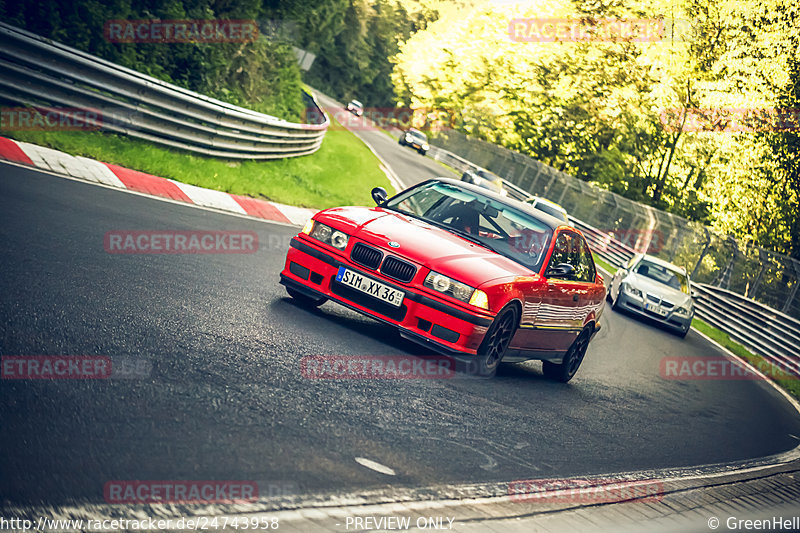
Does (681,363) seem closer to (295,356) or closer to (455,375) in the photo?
(455,375)

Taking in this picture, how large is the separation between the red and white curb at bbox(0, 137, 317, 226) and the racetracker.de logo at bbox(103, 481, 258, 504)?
8.03m

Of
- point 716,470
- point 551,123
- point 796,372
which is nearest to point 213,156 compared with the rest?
point 716,470

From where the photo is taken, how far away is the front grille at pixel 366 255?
23.2 feet

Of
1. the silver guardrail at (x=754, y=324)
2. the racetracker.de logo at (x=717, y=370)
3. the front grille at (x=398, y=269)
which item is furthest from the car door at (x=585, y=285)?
the silver guardrail at (x=754, y=324)

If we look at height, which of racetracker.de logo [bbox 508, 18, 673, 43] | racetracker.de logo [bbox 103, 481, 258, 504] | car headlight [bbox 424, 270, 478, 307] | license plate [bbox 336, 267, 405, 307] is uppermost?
racetracker.de logo [bbox 508, 18, 673, 43]

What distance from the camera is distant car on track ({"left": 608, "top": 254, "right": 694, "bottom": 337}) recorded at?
18.9 m

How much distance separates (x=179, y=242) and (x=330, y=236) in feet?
8.52

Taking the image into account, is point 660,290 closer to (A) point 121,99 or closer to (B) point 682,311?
(B) point 682,311

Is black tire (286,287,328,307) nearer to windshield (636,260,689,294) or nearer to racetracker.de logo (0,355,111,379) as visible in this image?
racetracker.de logo (0,355,111,379)

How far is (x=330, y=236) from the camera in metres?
7.37

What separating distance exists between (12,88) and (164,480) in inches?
385

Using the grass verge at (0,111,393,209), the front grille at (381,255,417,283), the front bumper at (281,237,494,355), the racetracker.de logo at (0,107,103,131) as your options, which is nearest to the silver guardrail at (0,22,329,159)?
the racetracker.de logo at (0,107,103,131)

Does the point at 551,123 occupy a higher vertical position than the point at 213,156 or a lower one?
higher

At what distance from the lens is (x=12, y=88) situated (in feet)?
38.3
